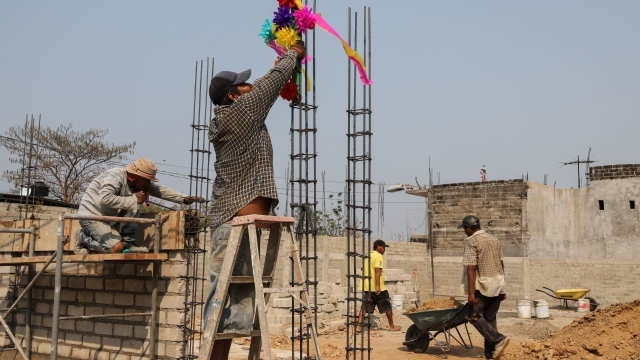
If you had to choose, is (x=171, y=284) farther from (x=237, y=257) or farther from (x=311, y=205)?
(x=237, y=257)

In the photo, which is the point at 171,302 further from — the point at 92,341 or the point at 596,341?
the point at 596,341

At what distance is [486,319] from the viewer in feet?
26.8

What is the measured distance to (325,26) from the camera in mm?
4871

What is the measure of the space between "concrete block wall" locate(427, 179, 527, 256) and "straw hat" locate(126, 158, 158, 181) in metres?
19.9

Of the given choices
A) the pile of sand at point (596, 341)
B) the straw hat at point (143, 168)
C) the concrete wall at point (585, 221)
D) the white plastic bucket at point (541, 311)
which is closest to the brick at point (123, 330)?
the straw hat at point (143, 168)

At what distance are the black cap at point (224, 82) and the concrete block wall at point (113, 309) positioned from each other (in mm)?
2486

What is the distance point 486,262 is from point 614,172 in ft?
59.9

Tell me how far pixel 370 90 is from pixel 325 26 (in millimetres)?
1640

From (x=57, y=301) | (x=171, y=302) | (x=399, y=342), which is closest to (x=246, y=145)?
(x=57, y=301)

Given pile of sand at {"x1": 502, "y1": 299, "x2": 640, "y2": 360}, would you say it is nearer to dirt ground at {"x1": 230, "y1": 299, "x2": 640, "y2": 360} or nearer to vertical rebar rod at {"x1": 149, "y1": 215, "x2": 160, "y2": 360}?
dirt ground at {"x1": 230, "y1": 299, "x2": 640, "y2": 360}

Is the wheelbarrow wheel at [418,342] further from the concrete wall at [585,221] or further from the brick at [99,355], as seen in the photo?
the concrete wall at [585,221]

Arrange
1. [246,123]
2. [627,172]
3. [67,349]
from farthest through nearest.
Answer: [627,172]
[67,349]
[246,123]

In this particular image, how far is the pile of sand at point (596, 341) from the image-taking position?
805 cm

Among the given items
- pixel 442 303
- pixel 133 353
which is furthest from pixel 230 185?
pixel 442 303
